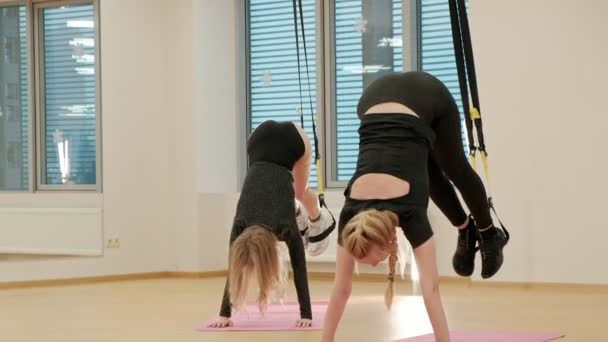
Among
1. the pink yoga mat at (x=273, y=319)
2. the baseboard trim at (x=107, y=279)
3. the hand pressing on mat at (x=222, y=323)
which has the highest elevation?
the hand pressing on mat at (x=222, y=323)

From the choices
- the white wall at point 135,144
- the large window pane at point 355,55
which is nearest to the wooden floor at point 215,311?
the white wall at point 135,144

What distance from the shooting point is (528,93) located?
7.21 metres

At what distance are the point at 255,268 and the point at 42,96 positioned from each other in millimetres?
5491

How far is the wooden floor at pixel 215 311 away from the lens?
16.2ft

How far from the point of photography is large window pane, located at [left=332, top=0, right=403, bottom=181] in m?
8.52

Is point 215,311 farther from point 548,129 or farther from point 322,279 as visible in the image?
point 548,129

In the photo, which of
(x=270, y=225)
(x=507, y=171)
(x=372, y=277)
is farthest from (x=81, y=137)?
(x=270, y=225)

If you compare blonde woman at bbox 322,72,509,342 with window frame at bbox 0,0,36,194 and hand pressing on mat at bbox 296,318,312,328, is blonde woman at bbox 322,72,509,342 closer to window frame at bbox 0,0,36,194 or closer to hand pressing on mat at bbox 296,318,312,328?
hand pressing on mat at bbox 296,318,312,328

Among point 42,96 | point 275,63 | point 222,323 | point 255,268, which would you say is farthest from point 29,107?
point 255,268

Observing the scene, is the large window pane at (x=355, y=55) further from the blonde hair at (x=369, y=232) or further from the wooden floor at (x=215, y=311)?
the blonde hair at (x=369, y=232)

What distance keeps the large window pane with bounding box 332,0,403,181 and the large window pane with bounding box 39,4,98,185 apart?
2.28m

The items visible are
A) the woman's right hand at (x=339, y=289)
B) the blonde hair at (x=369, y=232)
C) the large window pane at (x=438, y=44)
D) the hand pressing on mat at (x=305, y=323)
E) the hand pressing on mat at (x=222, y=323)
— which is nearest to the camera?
the blonde hair at (x=369, y=232)

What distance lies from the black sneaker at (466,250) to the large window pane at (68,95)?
533 cm

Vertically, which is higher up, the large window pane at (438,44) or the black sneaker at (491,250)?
the large window pane at (438,44)
